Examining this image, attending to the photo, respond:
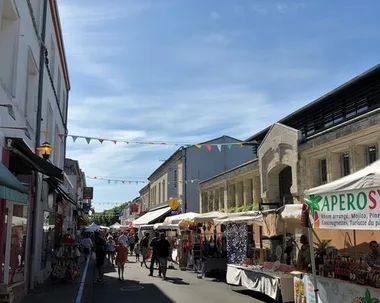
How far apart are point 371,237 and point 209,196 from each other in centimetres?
1877

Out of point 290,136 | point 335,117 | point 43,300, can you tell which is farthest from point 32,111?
point 335,117

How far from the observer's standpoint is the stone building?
43.3ft

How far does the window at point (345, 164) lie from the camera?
14.3m

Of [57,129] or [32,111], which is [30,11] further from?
[57,129]

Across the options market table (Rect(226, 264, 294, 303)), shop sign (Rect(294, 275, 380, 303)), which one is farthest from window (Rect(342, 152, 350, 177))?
shop sign (Rect(294, 275, 380, 303))

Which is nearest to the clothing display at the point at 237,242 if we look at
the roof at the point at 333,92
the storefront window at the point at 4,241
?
the roof at the point at 333,92

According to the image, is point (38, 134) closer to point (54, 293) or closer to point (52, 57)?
point (54, 293)

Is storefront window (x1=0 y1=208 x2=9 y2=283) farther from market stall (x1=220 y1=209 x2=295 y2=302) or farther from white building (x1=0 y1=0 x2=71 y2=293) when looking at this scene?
market stall (x1=220 y1=209 x2=295 y2=302)

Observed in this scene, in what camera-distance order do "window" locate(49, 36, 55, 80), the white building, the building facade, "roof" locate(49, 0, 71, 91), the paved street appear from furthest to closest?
the building facade, "window" locate(49, 36, 55, 80), "roof" locate(49, 0, 71, 91), the paved street, the white building

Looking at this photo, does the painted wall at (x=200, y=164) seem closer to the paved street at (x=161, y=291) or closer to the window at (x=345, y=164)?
the paved street at (x=161, y=291)

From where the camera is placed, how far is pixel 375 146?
12844 millimetres

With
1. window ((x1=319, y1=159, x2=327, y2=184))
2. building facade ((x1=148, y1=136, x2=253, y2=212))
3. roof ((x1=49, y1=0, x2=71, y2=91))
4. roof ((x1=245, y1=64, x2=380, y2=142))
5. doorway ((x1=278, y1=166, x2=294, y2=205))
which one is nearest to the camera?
roof ((x1=245, y1=64, x2=380, y2=142))

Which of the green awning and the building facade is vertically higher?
the building facade

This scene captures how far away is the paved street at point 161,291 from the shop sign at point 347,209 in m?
4.89
